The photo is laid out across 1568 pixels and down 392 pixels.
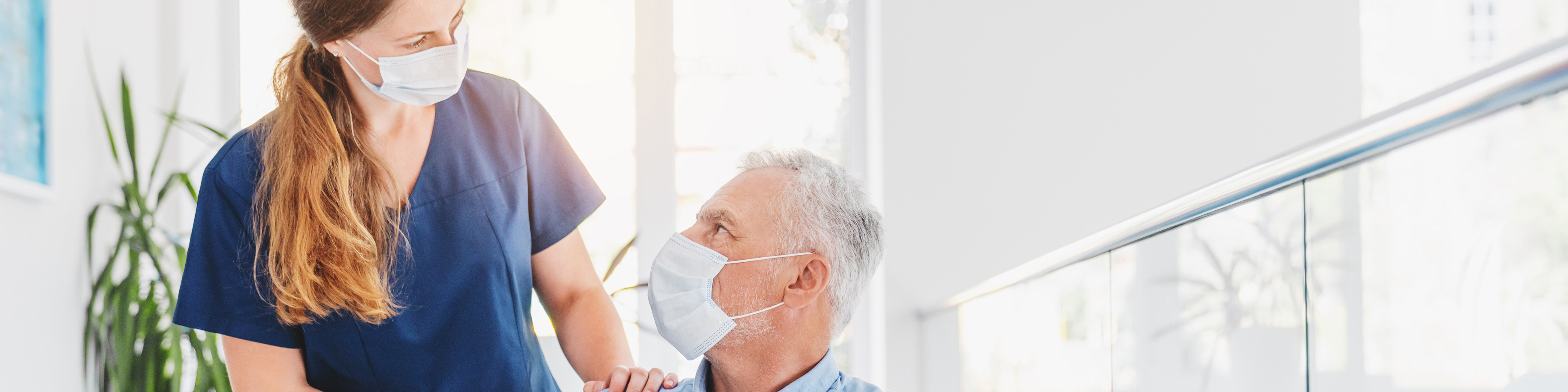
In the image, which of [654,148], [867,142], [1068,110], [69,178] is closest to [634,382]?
[69,178]

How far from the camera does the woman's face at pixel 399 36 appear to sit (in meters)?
1.22

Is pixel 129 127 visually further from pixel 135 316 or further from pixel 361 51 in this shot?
pixel 361 51

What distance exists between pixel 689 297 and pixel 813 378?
22cm

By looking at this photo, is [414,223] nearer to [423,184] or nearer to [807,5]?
[423,184]

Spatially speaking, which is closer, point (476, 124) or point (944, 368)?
point (476, 124)

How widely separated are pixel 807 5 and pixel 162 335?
90.7 inches

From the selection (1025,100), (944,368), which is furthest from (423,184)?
(1025,100)

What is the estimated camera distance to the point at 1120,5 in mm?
3131

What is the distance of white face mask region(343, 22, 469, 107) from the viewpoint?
1242 mm

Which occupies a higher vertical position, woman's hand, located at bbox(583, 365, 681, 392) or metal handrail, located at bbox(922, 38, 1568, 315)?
metal handrail, located at bbox(922, 38, 1568, 315)

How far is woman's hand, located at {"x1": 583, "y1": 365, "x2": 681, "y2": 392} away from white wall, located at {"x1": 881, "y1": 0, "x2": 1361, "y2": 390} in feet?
6.10

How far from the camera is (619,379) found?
132 centimetres

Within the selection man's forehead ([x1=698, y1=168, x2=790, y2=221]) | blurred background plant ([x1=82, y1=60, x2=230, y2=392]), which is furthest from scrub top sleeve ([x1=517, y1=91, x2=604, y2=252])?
blurred background plant ([x1=82, y1=60, x2=230, y2=392])

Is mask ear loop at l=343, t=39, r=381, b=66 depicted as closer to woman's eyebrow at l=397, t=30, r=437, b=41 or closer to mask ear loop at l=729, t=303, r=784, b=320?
woman's eyebrow at l=397, t=30, r=437, b=41
